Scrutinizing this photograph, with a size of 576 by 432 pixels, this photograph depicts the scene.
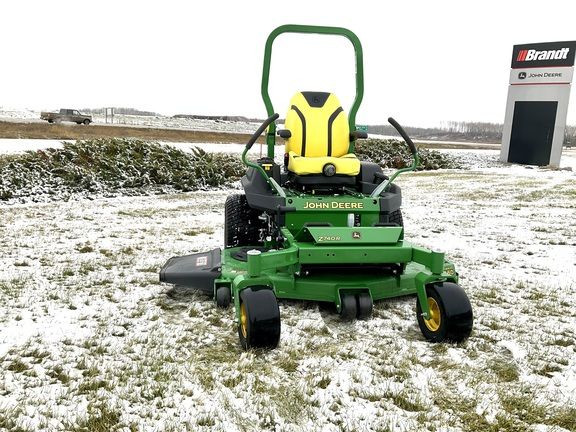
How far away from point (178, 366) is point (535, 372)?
2.32 metres

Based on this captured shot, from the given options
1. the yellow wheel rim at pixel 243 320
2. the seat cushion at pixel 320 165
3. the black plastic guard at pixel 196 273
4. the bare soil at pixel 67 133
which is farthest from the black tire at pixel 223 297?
the bare soil at pixel 67 133

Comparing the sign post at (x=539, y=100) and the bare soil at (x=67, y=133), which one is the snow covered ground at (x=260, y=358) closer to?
the bare soil at (x=67, y=133)

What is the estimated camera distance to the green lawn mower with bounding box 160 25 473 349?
11.3 ft

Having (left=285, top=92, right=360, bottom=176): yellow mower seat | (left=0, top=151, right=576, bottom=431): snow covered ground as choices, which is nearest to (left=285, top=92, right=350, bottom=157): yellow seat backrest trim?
(left=285, top=92, right=360, bottom=176): yellow mower seat

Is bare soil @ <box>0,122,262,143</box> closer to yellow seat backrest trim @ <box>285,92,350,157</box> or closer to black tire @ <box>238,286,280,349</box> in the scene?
yellow seat backrest trim @ <box>285,92,350,157</box>

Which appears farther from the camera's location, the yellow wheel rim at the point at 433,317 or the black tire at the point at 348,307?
the black tire at the point at 348,307

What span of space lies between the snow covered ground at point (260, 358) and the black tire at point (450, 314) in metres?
0.10

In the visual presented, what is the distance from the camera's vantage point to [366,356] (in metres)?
3.32

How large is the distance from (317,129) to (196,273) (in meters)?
2.09

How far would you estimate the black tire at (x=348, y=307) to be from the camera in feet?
12.6

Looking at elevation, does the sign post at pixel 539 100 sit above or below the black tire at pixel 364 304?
above

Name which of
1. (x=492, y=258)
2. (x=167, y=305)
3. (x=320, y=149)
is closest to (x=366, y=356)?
(x=167, y=305)

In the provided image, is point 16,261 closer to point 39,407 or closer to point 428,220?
point 39,407

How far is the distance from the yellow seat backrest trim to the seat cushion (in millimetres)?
311
